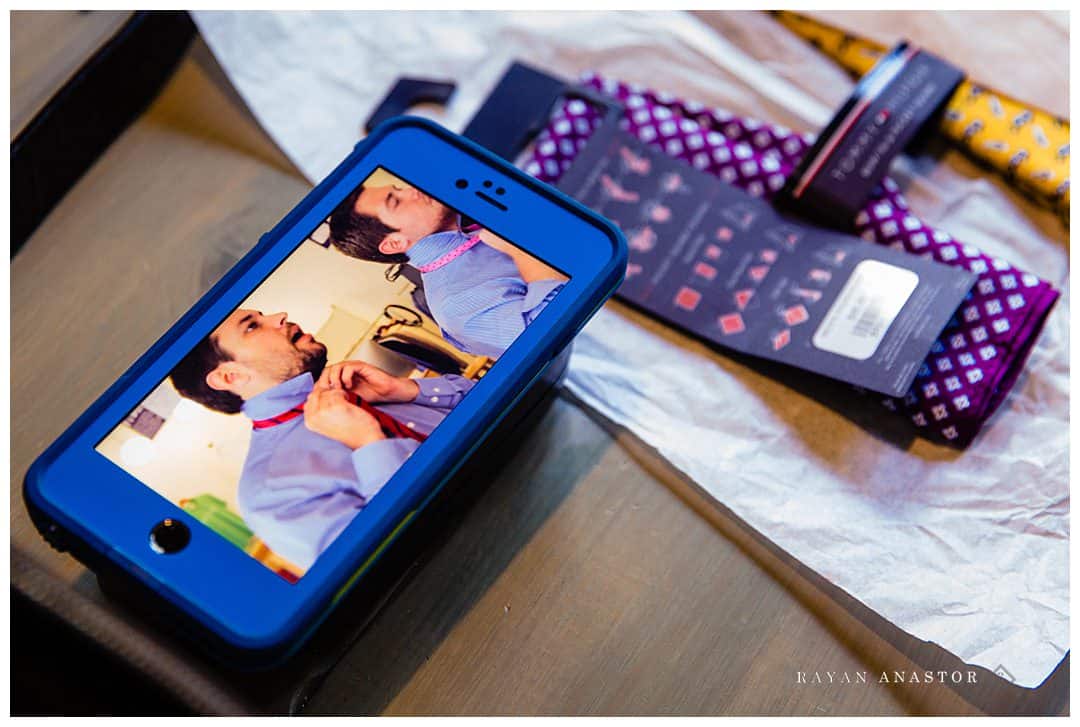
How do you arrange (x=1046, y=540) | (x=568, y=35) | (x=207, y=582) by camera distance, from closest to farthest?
(x=207, y=582)
(x=1046, y=540)
(x=568, y=35)

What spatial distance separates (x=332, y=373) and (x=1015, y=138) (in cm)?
39

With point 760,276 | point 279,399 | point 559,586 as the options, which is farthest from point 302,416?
point 760,276

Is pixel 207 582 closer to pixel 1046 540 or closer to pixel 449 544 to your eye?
pixel 449 544

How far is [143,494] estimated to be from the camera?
14.7 inches

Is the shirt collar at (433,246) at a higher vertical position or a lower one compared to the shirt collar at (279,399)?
higher

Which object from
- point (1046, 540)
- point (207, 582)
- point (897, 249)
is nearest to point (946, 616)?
point (1046, 540)

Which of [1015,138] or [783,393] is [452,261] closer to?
[783,393]

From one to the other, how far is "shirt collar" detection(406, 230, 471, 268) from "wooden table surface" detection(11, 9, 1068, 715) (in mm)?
104

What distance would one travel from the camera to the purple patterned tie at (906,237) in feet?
1.58

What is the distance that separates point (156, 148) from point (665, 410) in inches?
11.9

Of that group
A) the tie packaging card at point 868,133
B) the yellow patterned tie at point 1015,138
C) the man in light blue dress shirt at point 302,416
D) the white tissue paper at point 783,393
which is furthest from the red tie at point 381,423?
the yellow patterned tie at point 1015,138

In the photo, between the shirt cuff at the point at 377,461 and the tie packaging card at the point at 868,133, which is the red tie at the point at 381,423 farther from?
the tie packaging card at the point at 868,133

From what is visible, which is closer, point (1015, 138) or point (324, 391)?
point (324, 391)

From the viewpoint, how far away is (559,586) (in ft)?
1.49
